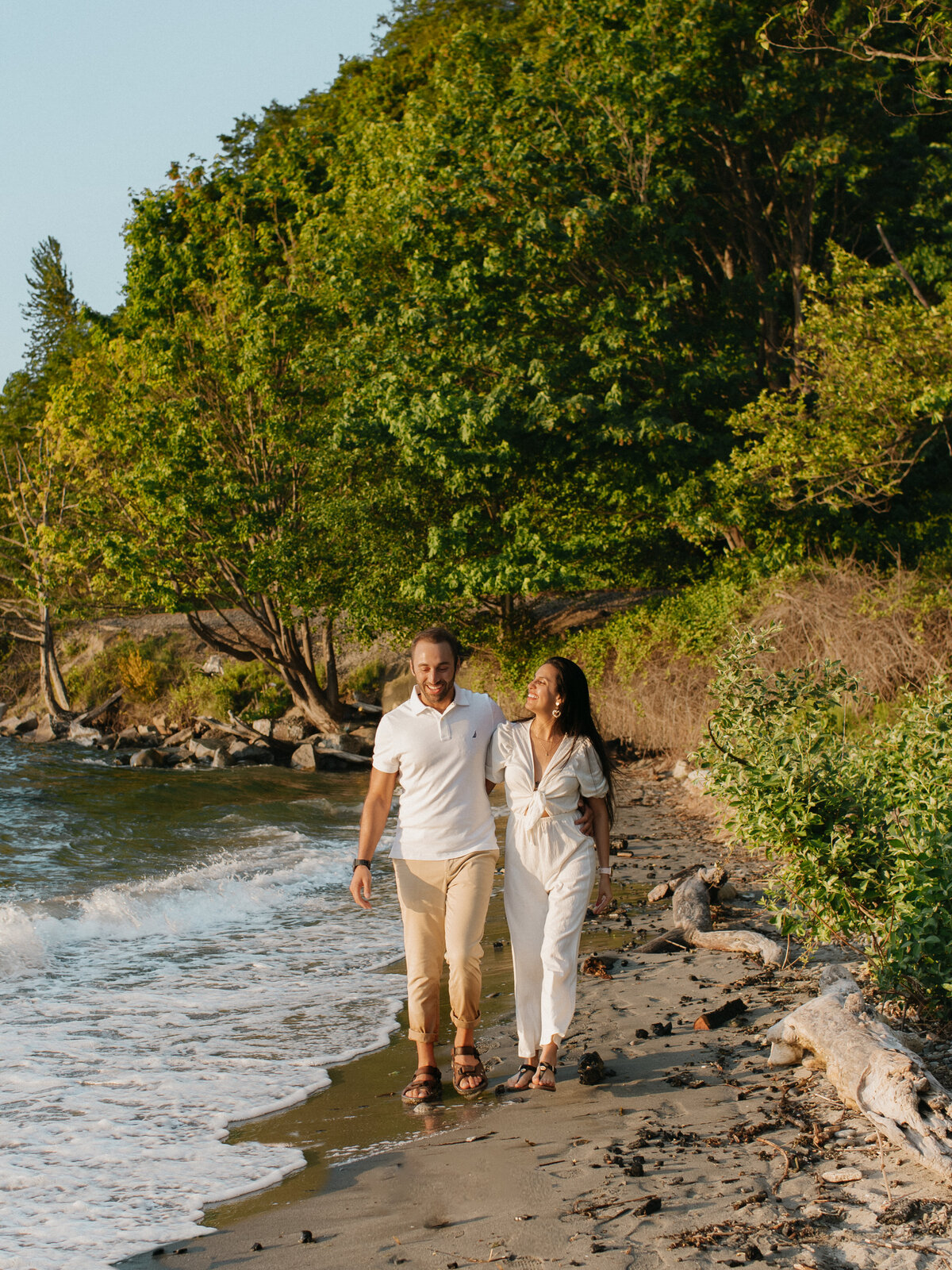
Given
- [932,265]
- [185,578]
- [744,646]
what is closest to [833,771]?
[744,646]

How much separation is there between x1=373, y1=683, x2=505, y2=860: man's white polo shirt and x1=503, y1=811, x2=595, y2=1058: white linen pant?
0.22 m

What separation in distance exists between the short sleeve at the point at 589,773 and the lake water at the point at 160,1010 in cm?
214

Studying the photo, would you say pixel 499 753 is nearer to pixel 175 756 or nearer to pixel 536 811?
pixel 536 811

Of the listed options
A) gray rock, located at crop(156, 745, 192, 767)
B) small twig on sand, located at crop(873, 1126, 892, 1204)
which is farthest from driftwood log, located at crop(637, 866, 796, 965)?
gray rock, located at crop(156, 745, 192, 767)

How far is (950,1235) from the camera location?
336cm

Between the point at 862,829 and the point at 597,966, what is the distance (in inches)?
95.9

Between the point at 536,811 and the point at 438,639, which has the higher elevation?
the point at 438,639

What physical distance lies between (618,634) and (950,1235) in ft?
54.1

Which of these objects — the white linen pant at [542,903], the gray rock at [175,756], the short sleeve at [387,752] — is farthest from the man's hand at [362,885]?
the gray rock at [175,756]

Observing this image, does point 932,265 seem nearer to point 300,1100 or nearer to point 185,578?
point 185,578

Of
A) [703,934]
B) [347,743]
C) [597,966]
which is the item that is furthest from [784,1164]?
[347,743]

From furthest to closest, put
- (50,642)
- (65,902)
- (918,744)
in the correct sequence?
(50,642), (65,902), (918,744)

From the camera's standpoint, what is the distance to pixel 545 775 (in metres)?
5.23

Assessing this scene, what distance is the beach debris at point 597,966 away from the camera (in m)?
7.06
